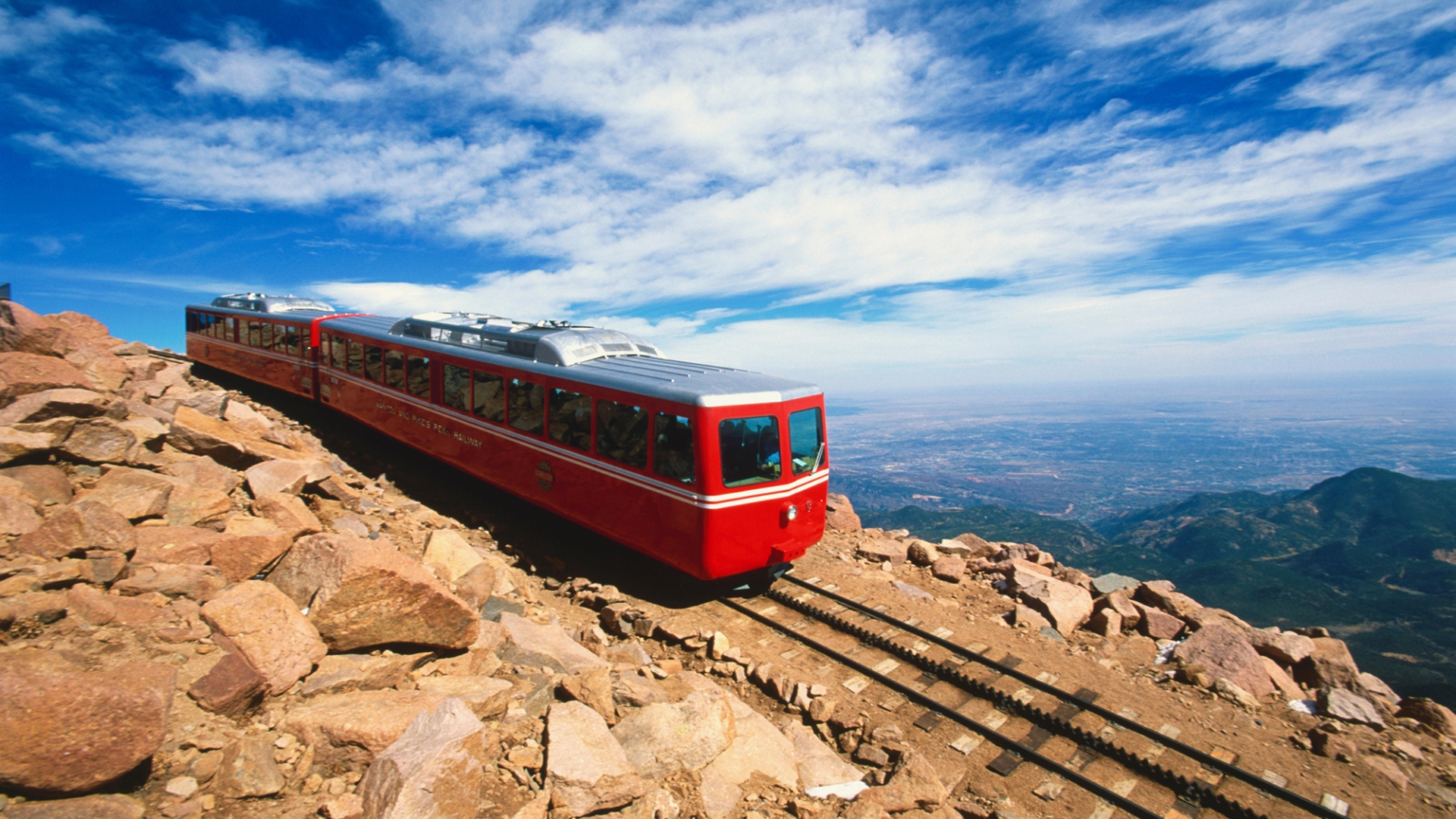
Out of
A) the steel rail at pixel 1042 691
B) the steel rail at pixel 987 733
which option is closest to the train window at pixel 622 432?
the steel rail at pixel 987 733

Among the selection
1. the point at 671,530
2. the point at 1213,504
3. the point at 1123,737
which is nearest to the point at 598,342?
the point at 671,530

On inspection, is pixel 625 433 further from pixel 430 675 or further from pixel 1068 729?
pixel 1068 729

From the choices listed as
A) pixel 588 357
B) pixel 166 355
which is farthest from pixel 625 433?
pixel 166 355

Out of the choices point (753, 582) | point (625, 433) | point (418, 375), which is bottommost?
point (753, 582)

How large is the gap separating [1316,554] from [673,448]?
497 ft

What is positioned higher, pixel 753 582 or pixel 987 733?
pixel 753 582

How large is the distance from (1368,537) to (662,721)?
180 metres

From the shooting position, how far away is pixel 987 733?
6.21 meters

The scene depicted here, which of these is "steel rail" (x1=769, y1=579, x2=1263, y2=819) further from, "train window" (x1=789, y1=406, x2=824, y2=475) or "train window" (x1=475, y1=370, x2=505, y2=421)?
"train window" (x1=475, y1=370, x2=505, y2=421)

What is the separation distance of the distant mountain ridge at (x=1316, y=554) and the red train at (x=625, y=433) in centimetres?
4362

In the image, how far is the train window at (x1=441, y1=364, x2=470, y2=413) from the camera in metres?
11.4

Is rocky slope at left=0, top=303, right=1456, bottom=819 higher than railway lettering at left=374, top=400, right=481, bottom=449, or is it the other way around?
railway lettering at left=374, top=400, right=481, bottom=449

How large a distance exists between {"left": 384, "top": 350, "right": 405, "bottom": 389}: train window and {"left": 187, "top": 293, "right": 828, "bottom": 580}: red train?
0.17ft

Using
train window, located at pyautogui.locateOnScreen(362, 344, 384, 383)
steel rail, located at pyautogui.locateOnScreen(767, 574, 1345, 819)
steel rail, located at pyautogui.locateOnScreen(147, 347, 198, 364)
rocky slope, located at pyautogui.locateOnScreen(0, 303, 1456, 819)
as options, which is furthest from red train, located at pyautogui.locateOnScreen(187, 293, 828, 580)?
steel rail, located at pyautogui.locateOnScreen(147, 347, 198, 364)
